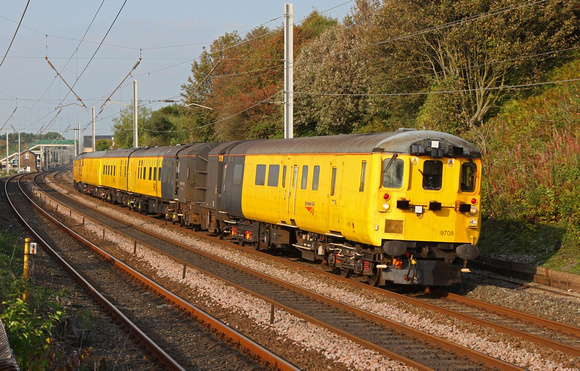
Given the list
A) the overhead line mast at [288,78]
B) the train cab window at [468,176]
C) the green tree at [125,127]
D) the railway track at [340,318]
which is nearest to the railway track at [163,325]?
the railway track at [340,318]

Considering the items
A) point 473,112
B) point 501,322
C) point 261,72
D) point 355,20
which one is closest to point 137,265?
point 501,322

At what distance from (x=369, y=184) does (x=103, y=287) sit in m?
6.36

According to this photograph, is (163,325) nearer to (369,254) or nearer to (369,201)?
(369,254)

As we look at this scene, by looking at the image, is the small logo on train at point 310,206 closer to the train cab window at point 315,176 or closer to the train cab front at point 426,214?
the train cab window at point 315,176

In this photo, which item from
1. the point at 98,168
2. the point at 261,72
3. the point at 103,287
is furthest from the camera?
the point at 261,72

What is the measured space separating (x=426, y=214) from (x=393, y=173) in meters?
1.03

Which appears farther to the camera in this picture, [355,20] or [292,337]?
[355,20]

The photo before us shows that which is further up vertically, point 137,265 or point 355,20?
point 355,20

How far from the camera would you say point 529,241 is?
718 inches

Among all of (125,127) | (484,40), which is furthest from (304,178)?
(125,127)

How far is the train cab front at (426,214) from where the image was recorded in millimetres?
13164

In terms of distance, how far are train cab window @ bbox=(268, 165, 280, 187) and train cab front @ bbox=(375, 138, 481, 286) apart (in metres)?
5.28

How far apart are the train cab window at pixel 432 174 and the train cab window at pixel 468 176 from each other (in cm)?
50

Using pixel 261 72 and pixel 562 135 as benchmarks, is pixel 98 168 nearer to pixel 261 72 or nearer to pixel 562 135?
pixel 261 72
